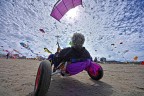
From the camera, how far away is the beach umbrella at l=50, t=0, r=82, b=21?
11.3m

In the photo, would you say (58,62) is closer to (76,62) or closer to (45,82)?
(76,62)

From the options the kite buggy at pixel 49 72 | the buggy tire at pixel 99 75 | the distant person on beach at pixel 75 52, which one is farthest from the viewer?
the buggy tire at pixel 99 75

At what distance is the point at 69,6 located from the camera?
12.6m

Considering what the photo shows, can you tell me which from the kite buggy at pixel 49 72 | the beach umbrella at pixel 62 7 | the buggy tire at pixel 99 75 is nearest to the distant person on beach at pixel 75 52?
the kite buggy at pixel 49 72

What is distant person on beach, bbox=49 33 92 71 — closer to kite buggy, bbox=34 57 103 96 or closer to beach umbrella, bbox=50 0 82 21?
kite buggy, bbox=34 57 103 96

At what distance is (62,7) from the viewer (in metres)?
11.9

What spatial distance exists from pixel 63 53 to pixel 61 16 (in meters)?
9.48

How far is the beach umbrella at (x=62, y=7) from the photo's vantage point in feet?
37.1

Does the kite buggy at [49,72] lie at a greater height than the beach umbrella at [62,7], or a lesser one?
lesser

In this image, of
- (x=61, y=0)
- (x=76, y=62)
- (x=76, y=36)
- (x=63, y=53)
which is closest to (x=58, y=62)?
(x=63, y=53)

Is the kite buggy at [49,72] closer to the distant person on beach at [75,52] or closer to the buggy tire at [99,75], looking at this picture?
the buggy tire at [99,75]

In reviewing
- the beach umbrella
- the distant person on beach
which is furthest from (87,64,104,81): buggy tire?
the beach umbrella

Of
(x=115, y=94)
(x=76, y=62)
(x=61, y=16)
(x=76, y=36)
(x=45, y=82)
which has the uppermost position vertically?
(x=61, y=16)

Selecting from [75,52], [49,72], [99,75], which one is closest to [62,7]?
[99,75]
